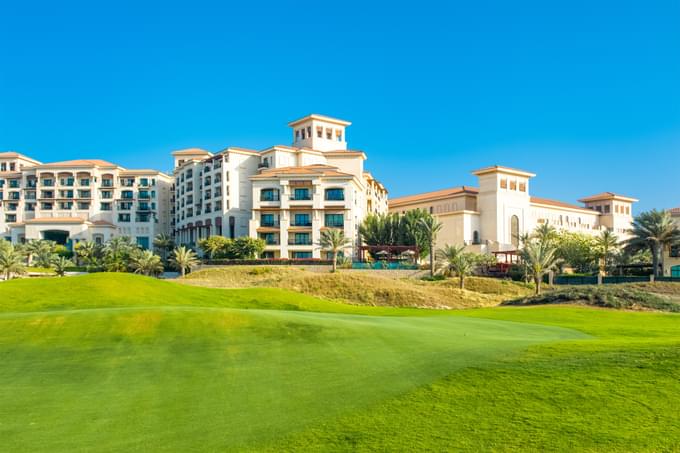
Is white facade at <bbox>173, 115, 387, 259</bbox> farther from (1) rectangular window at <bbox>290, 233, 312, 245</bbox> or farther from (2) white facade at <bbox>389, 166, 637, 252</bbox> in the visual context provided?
(2) white facade at <bbox>389, 166, 637, 252</bbox>

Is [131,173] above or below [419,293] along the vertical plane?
above

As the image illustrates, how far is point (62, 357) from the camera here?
15789 mm

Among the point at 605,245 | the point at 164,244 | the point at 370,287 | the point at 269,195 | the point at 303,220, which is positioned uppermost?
the point at 269,195

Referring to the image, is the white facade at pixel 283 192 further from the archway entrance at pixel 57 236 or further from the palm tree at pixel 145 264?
the archway entrance at pixel 57 236

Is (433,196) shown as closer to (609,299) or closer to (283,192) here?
(283,192)

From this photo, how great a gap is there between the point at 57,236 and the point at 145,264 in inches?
1988

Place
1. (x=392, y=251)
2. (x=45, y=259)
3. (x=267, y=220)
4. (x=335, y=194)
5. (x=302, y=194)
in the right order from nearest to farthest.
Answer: (x=392, y=251)
(x=45, y=259)
(x=335, y=194)
(x=302, y=194)
(x=267, y=220)

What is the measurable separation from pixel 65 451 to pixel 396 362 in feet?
25.0

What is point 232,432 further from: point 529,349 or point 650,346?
point 650,346

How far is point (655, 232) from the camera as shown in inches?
2739

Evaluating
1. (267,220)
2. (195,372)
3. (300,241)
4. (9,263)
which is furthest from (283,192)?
(195,372)

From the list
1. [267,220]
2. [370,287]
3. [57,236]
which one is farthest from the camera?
[57,236]

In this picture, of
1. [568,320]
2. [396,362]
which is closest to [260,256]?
[568,320]

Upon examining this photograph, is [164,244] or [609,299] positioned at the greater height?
[164,244]
